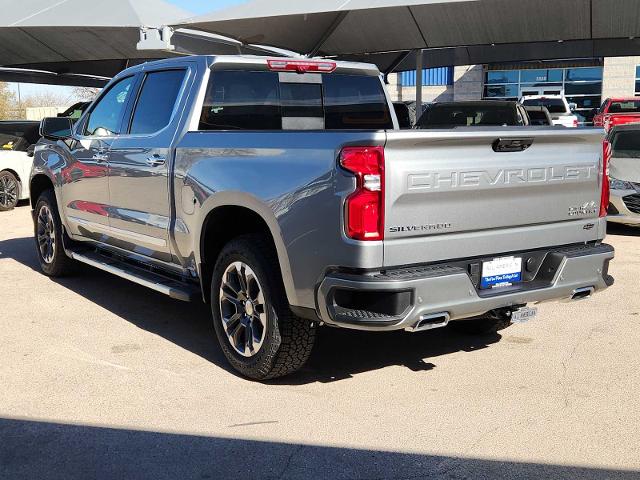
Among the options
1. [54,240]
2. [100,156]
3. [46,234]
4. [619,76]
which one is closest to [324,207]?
[100,156]

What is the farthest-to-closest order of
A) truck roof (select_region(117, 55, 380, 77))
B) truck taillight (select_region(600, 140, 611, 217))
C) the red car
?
the red car, truck roof (select_region(117, 55, 380, 77)), truck taillight (select_region(600, 140, 611, 217))

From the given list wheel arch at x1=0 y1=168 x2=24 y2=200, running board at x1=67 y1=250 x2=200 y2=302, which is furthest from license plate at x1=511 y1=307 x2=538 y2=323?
wheel arch at x1=0 y1=168 x2=24 y2=200

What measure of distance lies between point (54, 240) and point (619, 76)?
113 ft

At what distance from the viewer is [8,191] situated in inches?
→ 523

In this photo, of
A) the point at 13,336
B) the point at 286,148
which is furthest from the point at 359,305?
the point at 13,336

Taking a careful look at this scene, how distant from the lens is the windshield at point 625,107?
20.5 meters

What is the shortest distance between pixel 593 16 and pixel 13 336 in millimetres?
14178

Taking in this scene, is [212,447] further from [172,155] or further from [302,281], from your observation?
[172,155]

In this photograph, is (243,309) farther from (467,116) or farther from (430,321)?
(467,116)

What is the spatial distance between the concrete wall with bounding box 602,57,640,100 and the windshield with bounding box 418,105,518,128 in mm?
27413

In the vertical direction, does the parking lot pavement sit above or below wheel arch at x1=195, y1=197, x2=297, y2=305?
below

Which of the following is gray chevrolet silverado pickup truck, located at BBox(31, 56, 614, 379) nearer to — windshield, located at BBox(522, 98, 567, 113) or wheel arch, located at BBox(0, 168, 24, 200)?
A: wheel arch, located at BBox(0, 168, 24, 200)

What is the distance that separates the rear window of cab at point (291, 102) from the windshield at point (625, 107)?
54.4 feet

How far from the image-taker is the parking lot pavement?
3.50 m
